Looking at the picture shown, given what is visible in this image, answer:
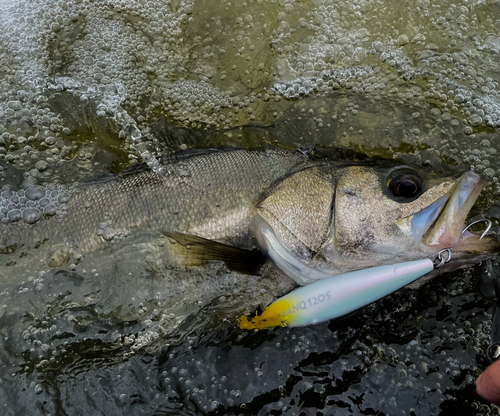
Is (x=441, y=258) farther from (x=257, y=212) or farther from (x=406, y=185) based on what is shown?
(x=257, y=212)

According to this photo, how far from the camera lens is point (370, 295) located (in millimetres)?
2037

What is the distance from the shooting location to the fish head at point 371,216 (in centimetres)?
203

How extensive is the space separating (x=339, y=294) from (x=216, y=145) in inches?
53.6

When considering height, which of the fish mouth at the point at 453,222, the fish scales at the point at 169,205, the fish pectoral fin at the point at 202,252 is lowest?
the fish pectoral fin at the point at 202,252

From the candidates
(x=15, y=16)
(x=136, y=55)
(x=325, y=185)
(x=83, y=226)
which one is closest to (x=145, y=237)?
(x=83, y=226)

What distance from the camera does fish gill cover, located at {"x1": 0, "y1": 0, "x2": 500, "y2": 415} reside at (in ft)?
7.06

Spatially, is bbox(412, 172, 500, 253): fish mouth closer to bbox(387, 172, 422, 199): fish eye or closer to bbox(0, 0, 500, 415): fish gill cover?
bbox(387, 172, 422, 199): fish eye

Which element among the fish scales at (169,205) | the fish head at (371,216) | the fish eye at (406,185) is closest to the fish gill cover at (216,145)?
the fish scales at (169,205)

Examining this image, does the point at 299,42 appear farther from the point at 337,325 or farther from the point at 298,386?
the point at 298,386

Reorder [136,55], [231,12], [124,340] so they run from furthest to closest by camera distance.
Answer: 1. [231,12]
2. [136,55]
3. [124,340]

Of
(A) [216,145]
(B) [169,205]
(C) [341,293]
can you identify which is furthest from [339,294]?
(A) [216,145]

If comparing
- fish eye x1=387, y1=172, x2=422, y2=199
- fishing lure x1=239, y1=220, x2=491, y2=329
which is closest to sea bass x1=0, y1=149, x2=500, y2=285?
fish eye x1=387, y1=172, x2=422, y2=199

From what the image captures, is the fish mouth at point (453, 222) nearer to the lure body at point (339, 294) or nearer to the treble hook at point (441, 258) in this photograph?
the treble hook at point (441, 258)

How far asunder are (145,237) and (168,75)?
4.43 ft
